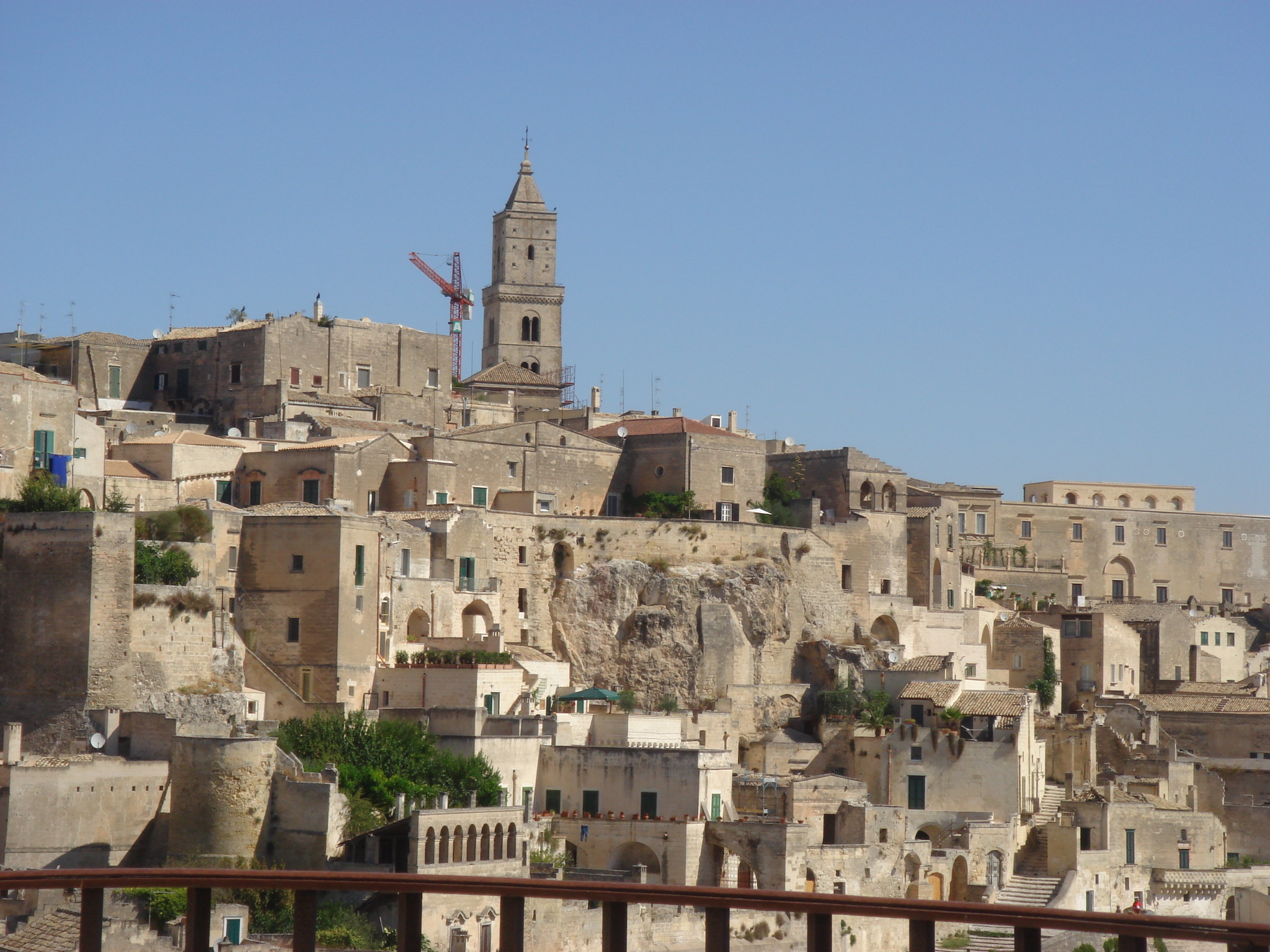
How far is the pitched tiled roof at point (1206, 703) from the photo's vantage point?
5200cm

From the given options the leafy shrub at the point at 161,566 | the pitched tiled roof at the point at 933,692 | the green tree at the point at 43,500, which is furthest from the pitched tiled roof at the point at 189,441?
the pitched tiled roof at the point at 933,692

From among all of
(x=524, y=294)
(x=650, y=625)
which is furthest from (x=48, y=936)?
(x=524, y=294)

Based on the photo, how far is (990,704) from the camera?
142 ft

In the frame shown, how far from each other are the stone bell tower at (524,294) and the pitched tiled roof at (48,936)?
44.0m

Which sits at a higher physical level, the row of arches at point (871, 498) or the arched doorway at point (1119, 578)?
the row of arches at point (871, 498)

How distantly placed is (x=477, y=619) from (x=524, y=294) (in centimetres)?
2819

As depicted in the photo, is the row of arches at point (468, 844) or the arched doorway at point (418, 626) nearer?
the row of arches at point (468, 844)

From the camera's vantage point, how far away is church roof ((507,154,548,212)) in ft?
239

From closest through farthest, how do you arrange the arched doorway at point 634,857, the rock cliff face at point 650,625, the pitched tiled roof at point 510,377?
the arched doorway at point 634,857, the rock cliff face at point 650,625, the pitched tiled roof at point 510,377

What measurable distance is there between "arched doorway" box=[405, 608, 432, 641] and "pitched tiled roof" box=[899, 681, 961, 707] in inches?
460

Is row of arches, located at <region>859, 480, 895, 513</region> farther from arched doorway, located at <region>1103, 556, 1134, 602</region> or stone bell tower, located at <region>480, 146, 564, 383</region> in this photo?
stone bell tower, located at <region>480, 146, 564, 383</region>

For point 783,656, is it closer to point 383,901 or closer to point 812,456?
point 812,456

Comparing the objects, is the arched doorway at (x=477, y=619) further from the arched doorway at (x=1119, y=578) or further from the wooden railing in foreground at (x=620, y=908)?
the wooden railing in foreground at (x=620, y=908)

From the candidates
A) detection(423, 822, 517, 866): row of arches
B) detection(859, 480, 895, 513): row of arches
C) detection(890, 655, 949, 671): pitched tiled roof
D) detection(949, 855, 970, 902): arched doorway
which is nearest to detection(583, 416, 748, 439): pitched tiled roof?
detection(859, 480, 895, 513): row of arches
